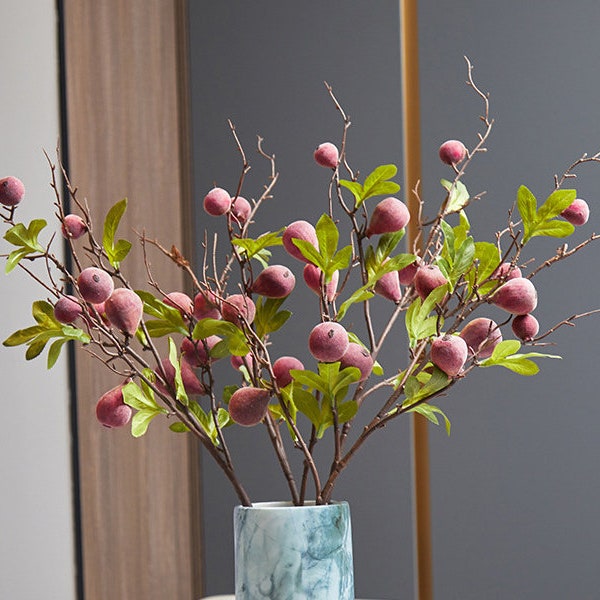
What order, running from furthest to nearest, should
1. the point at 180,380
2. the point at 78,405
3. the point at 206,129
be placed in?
the point at 206,129, the point at 78,405, the point at 180,380

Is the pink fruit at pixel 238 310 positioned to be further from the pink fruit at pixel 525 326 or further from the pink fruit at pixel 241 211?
the pink fruit at pixel 525 326

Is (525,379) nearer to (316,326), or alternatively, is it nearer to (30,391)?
(30,391)

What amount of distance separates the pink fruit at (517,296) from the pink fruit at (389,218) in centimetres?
9

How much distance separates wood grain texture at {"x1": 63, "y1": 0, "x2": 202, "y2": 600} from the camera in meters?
1.73

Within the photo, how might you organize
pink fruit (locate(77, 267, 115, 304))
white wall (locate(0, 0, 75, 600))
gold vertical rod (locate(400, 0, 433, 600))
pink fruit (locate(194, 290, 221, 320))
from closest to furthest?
1. pink fruit (locate(77, 267, 115, 304))
2. pink fruit (locate(194, 290, 221, 320))
3. white wall (locate(0, 0, 75, 600))
4. gold vertical rod (locate(400, 0, 433, 600))

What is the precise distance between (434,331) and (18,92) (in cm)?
109

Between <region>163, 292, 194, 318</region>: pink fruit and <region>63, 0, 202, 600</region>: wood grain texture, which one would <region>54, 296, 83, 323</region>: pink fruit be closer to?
<region>163, 292, 194, 318</region>: pink fruit

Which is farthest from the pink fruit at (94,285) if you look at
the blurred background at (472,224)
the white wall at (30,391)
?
the blurred background at (472,224)

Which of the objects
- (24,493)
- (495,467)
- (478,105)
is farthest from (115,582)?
(478,105)

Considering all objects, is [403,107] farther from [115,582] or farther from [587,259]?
[115,582]


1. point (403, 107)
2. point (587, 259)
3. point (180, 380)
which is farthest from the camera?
point (403, 107)

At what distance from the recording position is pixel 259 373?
2.36 feet

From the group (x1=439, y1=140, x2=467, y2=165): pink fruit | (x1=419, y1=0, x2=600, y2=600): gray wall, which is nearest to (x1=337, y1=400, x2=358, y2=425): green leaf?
(x1=439, y1=140, x2=467, y2=165): pink fruit

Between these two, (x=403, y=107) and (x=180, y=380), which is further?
(x=403, y=107)
